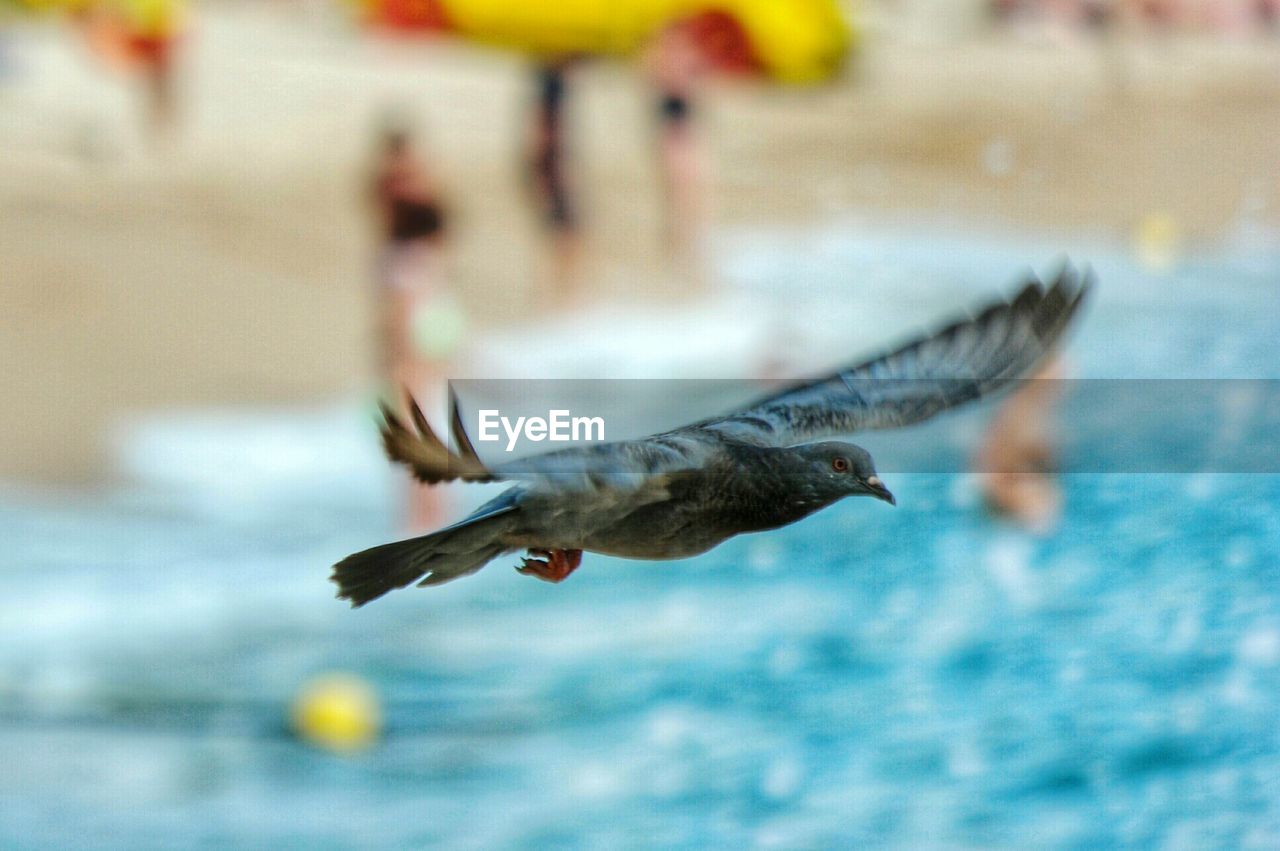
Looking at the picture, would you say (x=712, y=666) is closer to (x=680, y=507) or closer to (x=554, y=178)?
(x=554, y=178)

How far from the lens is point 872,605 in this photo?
5.07 metres

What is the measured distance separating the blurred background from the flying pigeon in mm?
3660

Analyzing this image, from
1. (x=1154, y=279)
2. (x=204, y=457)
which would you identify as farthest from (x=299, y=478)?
(x=1154, y=279)

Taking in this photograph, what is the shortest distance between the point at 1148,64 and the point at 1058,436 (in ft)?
5.62

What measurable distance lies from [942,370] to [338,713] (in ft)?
14.7

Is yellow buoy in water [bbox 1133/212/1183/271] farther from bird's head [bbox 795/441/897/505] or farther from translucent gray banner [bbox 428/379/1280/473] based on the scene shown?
bird's head [bbox 795/441/897/505]

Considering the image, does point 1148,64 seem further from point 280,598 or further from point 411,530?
point 280,598

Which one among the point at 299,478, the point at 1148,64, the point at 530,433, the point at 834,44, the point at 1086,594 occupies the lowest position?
the point at 530,433

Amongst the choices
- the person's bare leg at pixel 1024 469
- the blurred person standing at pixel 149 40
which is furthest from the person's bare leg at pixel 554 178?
the person's bare leg at pixel 1024 469

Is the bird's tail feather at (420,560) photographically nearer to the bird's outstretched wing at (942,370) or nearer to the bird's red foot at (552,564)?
the bird's red foot at (552,564)

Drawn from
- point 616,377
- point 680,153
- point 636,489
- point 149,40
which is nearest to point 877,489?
point 636,489

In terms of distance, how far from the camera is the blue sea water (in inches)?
173

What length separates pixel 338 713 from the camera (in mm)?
5023

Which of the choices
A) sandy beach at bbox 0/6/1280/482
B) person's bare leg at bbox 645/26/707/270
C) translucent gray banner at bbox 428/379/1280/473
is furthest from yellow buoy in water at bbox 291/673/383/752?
person's bare leg at bbox 645/26/707/270
